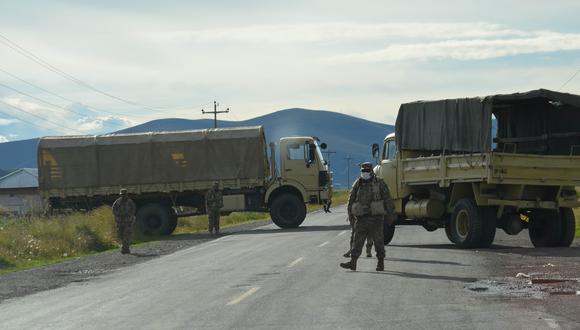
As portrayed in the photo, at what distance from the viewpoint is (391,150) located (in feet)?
74.8

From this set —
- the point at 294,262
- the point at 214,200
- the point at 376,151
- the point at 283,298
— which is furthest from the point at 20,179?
the point at 283,298

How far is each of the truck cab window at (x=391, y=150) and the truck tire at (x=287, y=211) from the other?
1019cm

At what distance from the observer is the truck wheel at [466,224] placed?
63.0 feet

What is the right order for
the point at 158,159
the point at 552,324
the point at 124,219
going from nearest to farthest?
1. the point at 552,324
2. the point at 124,219
3. the point at 158,159

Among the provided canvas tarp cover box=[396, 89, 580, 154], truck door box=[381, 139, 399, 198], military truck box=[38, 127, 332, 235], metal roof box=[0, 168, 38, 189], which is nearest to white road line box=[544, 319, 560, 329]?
canvas tarp cover box=[396, 89, 580, 154]

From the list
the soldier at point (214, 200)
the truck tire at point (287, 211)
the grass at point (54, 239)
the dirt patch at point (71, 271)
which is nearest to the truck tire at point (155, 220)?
the grass at point (54, 239)

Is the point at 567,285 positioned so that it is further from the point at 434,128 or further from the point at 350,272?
the point at 434,128

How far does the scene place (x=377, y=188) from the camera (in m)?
15.0

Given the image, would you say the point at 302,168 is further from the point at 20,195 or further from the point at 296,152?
the point at 20,195

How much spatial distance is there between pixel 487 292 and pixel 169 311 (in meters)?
3.98

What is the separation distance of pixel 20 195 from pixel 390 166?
232ft

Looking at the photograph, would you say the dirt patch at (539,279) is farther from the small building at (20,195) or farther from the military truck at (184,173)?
the small building at (20,195)

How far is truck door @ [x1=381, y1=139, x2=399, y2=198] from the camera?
22.0m

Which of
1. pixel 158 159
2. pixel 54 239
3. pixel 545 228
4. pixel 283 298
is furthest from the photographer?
pixel 158 159
